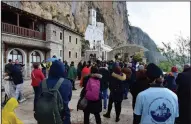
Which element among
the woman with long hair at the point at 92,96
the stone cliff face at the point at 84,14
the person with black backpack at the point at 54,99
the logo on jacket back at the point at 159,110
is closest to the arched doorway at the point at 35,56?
the stone cliff face at the point at 84,14

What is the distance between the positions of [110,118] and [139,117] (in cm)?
481

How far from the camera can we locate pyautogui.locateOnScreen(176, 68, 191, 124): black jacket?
4.90m

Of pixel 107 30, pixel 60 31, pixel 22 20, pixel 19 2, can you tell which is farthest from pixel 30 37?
pixel 107 30

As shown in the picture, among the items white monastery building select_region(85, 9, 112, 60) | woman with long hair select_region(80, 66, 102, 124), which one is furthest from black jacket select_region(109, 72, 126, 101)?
white monastery building select_region(85, 9, 112, 60)

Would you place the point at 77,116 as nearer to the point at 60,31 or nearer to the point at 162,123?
the point at 162,123

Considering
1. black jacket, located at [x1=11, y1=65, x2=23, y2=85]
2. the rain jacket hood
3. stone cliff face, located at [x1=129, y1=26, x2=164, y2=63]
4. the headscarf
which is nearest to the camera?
the headscarf

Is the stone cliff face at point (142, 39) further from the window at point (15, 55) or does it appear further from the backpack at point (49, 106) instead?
the backpack at point (49, 106)

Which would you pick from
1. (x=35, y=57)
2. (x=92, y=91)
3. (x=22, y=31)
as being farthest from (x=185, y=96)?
(x=35, y=57)

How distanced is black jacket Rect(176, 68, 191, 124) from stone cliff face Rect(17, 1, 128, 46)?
3070 cm

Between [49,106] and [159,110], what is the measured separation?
1524 mm

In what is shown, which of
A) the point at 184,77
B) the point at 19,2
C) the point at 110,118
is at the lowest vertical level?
the point at 110,118

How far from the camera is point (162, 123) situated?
357 centimetres

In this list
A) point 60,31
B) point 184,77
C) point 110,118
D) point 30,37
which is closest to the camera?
point 184,77

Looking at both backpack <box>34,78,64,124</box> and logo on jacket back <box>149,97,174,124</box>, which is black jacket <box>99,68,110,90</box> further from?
logo on jacket back <box>149,97,174,124</box>
